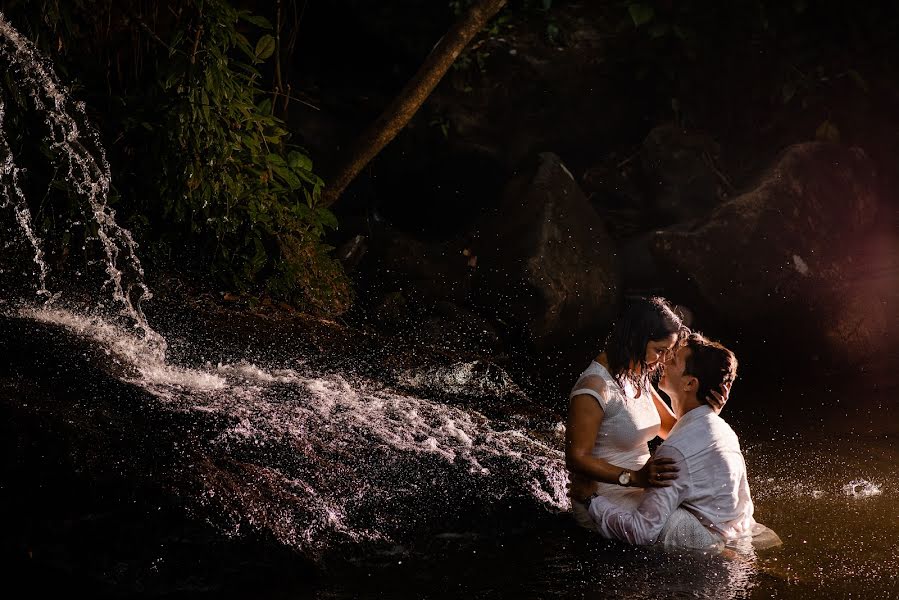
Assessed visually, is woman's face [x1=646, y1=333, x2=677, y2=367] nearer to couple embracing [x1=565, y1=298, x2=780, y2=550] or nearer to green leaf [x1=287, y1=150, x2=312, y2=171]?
couple embracing [x1=565, y1=298, x2=780, y2=550]

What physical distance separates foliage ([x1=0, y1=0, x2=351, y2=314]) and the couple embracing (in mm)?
3466

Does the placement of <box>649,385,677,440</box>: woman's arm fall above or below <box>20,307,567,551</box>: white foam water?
above

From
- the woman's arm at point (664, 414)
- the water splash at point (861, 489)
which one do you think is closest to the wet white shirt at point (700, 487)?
the woman's arm at point (664, 414)

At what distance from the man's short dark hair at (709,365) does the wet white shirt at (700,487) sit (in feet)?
0.36

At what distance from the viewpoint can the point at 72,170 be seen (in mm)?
6434

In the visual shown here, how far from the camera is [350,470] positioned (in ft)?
14.7

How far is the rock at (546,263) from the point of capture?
8.05 meters

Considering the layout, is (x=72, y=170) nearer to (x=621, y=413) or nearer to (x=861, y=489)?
(x=621, y=413)

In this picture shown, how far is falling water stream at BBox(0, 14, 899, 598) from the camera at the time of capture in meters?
3.90

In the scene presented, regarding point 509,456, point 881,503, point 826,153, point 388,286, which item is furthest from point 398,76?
point 881,503

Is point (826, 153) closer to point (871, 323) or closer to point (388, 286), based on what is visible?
point (871, 323)

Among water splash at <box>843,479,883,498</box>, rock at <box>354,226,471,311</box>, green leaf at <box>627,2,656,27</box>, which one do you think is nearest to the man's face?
water splash at <box>843,479,883,498</box>

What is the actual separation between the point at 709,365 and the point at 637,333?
356 mm

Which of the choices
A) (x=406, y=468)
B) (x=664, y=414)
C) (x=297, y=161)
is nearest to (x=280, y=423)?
(x=406, y=468)
